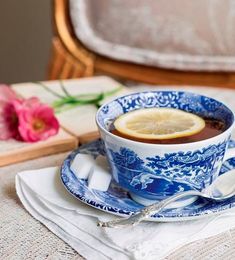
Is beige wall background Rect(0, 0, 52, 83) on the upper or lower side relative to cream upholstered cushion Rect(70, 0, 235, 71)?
lower

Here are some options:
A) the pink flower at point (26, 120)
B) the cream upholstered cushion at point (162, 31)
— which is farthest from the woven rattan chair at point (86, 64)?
the pink flower at point (26, 120)

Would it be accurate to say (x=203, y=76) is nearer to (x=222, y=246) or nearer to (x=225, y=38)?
(x=225, y=38)

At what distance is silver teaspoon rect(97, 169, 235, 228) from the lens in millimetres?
438

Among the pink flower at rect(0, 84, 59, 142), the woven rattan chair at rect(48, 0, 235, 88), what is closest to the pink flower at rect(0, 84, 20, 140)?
the pink flower at rect(0, 84, 59, 142)

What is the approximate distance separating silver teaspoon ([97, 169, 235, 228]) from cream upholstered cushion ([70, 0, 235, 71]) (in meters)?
0.44

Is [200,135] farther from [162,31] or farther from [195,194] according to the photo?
[162,31]

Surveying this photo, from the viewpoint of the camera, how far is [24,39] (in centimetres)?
181

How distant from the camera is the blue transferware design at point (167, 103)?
1.78 ft

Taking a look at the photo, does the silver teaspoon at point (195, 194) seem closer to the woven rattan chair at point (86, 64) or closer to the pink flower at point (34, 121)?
the pink flower at point (34, 121)

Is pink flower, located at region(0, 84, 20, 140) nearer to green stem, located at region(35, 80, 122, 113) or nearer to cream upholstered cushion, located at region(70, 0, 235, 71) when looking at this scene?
green stem, located at region(35, 80, 122, 113)

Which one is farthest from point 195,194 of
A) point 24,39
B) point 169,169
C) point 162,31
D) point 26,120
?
point 24,39

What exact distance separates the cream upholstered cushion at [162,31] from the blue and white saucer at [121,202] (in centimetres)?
43

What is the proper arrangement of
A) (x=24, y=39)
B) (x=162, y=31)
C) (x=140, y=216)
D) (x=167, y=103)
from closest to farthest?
(x=140, y=216)
(x=167, y=103)
(x=162, y=31)
(x=24, y=39)

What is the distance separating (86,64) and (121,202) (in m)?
0.54
